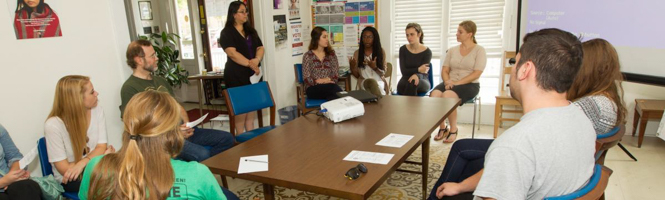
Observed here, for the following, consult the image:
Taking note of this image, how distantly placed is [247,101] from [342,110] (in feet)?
3.62

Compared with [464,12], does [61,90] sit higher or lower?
lower

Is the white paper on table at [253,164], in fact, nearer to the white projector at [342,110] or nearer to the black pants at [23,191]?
the white projector at [342,110]

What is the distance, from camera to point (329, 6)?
4.98m

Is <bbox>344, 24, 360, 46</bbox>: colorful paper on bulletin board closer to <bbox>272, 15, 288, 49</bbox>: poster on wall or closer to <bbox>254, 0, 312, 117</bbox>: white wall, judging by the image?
<bbox>254, 0, 312, 117</bbox>: white wall

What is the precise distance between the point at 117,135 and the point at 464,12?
11.6 feet

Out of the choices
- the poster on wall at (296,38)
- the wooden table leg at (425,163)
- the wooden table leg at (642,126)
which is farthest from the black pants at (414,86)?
the wooden table leg at (642,126)

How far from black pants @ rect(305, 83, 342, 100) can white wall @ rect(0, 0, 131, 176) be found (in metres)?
1.75

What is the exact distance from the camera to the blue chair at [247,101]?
3158mm

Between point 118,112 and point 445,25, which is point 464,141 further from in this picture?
point 445,25

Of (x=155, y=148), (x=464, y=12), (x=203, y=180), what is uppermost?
(x=464, y=12)

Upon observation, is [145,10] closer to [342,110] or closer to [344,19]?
[344,19]

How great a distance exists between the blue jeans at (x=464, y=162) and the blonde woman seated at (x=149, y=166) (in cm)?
119

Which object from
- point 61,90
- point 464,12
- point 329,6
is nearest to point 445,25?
point 464,12

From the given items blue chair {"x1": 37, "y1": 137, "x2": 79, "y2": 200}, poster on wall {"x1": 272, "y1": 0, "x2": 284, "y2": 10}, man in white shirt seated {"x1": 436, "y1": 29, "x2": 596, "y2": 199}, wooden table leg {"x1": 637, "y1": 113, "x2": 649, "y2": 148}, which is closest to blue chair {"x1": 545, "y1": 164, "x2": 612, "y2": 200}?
man in white shirt seated {"x1": 436, "y1": 29, "x2": 596, "y2": 199}
